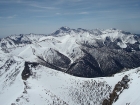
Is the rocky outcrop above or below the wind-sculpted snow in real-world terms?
above

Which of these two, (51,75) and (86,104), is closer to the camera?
(86,104)

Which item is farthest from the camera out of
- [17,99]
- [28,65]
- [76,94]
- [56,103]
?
[28,65]

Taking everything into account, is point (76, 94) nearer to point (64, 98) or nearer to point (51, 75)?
point (64, 98)

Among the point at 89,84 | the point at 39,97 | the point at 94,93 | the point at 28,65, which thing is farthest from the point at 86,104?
the point at 28,65

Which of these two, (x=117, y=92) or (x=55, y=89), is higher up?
(x=117, y=92)

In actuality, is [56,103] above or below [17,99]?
below

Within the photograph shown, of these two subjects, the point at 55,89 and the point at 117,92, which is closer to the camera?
the point at 117,92

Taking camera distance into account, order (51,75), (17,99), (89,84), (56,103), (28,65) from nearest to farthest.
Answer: (17,99)
(56,103)
(89,84)
(51,75)
(28,65)

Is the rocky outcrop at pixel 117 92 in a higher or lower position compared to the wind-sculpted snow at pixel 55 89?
higher

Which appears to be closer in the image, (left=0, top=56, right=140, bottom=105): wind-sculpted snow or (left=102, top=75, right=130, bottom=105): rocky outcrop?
(left=102, top=75, right=130, bottom=105): rocky outcrop

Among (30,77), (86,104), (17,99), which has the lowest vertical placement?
(86,104)

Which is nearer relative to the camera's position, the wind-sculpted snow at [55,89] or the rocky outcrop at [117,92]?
the rocky outcrop at [117,92]
